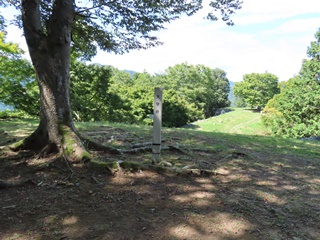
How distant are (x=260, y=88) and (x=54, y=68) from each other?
186ft

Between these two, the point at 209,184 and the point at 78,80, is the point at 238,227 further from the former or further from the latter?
the point at 78,80

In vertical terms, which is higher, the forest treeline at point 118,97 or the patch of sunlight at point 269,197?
the forest treeline at point 118,97

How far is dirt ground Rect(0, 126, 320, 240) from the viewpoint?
2.65 meters

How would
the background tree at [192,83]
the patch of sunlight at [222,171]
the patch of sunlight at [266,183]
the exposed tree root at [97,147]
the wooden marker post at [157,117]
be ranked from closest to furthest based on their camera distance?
the patch of sunlight at [266,183] → the wooden marker post at [157,117] → the patch of sunlight at [222,171] → the exposed tree root at [97,147] → the background tree at [192,83]

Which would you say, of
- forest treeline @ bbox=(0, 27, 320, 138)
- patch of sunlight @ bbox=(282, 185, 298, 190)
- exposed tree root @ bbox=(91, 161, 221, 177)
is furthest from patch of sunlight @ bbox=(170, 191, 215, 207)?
forest treeline @ bbox=(0, 27, 320, 138)

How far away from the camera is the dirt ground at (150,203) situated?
2652 millimetres

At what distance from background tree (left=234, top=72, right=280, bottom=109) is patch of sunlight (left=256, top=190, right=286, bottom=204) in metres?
54.9

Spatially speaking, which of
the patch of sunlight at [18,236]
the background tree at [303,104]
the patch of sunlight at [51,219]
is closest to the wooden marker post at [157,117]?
the patch of sunlight at [51,219]

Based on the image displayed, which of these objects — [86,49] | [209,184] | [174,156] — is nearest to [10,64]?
[86,49]

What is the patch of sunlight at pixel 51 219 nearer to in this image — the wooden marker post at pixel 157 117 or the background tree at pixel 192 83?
the wooden marker post at pixel 157 117

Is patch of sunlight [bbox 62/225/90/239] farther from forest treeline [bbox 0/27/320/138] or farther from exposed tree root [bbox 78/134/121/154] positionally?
forest treeline [bbox 0/27/320/138]

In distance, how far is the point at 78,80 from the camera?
20.4 metres

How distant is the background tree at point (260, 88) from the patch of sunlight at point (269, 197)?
54936 millimetres

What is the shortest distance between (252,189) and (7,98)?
15512 millimetres
